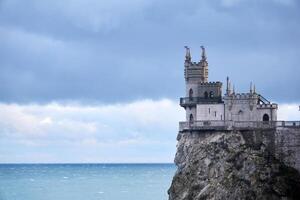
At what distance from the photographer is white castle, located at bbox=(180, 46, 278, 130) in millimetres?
94438

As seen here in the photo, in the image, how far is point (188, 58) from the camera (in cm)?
10144

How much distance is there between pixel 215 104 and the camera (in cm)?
9625

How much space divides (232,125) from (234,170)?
269 inches

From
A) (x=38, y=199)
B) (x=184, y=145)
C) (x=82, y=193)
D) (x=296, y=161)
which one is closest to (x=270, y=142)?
(x=296, y=161)

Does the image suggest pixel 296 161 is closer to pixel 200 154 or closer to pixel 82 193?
pixel 200 154

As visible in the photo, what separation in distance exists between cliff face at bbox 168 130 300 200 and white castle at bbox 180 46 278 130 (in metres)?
2.07

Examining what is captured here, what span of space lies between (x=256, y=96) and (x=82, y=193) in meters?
88.9

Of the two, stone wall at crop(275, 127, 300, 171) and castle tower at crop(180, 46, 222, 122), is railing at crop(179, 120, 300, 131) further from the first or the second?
castle tower at crop(180, 46, 222, 122)

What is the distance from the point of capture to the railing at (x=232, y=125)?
9069 centimetres

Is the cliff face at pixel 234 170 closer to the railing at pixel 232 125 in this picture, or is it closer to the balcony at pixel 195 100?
the railing at pixel 232 125

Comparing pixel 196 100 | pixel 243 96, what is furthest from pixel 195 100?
pixel 243 96

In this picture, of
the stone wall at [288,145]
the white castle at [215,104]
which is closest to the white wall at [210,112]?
the white castle at [215,104]

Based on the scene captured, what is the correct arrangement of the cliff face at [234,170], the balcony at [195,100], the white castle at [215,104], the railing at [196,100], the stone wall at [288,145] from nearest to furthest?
1. the cliff face at [234,170]
2. the stone wall at [288,145]
3. the white castle at [215,104]
4. the balcony at [195,100]
5. the railing at [196,100]

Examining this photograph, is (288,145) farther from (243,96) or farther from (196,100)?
(196,100)
